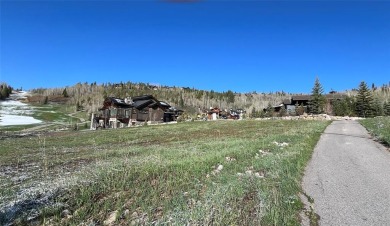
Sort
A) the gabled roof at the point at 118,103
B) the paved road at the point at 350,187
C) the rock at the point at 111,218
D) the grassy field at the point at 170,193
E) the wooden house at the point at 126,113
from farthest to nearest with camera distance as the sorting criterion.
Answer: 1. the wooden house at the point at 126,113
2. the gabled roof at the point at 118,103
3. the paved road at the point at 350,187
4. the grassy field at the point at 170,193
5. the rock at the point at 111,218

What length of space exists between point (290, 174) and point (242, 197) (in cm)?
352

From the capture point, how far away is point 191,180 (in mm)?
10945

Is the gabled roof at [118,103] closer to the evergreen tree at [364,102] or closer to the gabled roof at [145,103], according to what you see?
the gabled roof at [145,103]

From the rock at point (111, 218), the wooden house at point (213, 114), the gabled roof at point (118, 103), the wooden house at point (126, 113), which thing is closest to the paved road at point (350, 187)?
the rock at point (111, 218)

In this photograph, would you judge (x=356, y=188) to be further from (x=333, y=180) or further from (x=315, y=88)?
(x=315, y=88)

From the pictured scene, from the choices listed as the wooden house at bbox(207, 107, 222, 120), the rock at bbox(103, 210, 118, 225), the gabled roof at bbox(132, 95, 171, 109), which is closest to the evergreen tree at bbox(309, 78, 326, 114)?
the wooden house at bbox(207, 107, 222, 120)

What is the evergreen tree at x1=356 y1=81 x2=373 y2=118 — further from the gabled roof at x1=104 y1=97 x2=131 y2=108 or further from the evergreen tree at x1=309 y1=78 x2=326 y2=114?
the gabled roof at x1=104 y1=97 x2=131 y2=108

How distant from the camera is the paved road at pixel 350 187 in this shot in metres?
8.11

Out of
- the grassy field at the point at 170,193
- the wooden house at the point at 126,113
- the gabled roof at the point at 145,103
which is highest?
the gabled roof at the point at 145,103

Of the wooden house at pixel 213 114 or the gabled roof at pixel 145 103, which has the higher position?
the gabled roof at pixel 145 103

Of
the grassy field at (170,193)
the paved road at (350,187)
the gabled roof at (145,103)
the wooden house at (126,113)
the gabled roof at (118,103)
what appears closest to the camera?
Answer: the grassy field at (170,193)

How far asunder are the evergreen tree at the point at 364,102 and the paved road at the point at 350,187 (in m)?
84.1

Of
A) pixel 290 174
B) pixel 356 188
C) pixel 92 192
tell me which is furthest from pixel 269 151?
pixel 92 192

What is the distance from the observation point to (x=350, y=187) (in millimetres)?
10805
